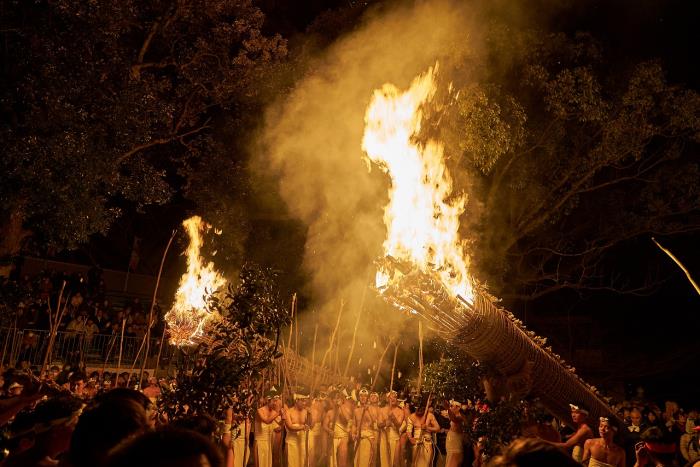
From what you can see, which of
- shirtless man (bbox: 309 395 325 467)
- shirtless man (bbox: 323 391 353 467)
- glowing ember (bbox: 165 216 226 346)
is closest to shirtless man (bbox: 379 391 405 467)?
shirtless man (bbox: 323 391 353 467)

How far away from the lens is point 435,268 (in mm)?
6734

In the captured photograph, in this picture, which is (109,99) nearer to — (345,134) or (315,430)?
(345,134)

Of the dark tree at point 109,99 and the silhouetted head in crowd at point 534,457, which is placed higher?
the dark tree at point 109,99

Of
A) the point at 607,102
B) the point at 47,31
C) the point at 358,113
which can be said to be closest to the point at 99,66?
the point at 47,31

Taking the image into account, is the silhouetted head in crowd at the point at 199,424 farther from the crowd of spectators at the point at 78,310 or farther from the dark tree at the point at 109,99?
the crowd of spectators at the point at 78,310

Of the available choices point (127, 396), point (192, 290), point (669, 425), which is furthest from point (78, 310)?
point (669, 425)

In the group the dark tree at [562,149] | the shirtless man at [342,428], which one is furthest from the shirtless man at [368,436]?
the dark tree at [562,149]

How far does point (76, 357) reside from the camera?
1499cm

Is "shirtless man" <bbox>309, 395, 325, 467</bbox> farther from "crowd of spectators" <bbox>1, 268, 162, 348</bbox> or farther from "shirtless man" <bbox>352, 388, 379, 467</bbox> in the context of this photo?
"crowd of spectators" <bbox>1, 268, 162, 348</bbox>

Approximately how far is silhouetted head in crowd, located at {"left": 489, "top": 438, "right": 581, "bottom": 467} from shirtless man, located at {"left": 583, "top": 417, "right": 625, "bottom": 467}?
264 inches

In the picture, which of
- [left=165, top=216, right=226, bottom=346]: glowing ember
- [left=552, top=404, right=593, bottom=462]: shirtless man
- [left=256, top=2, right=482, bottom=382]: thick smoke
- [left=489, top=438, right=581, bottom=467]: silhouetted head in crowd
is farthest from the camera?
[left=256, top=2, right=482, bottom=382]: thick smoke

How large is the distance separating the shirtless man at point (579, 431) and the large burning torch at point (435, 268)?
16 cm

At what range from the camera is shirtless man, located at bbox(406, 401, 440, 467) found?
12484 mm

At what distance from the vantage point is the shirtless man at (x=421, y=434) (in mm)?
12484
